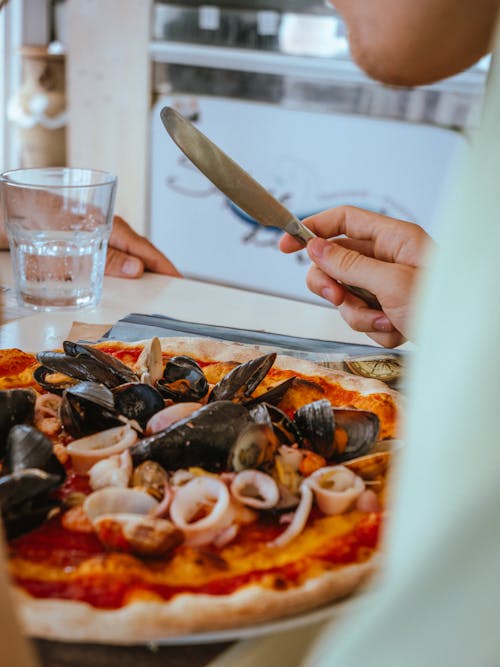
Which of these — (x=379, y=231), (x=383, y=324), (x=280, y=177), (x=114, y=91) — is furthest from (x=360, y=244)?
(x=114, y=91)

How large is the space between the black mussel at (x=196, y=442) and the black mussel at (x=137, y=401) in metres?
0.08

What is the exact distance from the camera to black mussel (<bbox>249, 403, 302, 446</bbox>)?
88cm

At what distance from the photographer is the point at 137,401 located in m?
0.91

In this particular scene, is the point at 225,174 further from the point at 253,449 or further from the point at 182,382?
the point at 253,449

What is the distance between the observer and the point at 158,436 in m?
0.81

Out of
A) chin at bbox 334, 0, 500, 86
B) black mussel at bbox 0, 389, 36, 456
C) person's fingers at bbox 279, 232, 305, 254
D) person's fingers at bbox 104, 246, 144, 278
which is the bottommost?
person's fingers at bbox 104, 246, 144, 278

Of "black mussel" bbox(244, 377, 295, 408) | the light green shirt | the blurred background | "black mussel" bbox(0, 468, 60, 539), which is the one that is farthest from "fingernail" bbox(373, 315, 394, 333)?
the blurred background

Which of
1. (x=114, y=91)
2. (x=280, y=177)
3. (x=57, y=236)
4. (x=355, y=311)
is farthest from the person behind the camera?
(x=114, y=91)

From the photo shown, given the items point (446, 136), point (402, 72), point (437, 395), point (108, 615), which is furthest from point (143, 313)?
point (446, 136)

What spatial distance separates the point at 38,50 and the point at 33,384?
3.59 metres

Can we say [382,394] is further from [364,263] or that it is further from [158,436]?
[158,436]

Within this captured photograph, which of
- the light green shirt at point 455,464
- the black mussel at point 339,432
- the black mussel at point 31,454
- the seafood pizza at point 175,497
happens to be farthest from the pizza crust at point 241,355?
the light green shirt at point 455,464

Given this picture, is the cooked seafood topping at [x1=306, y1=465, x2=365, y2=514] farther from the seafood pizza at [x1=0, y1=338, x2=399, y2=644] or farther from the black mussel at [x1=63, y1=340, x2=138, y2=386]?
the black mussel at [x1=63, y1=340, x2=138, y2=386]

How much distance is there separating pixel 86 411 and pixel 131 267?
689 mm
